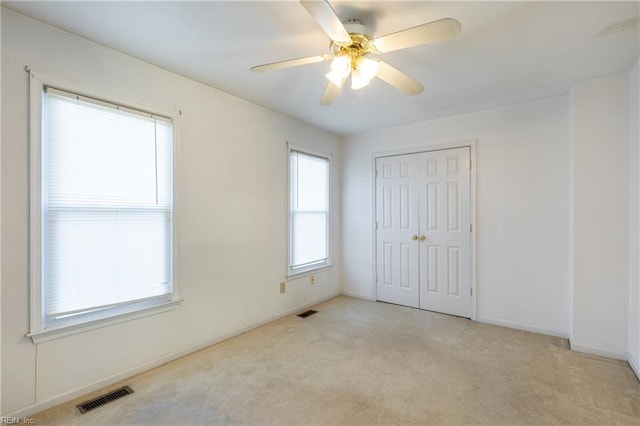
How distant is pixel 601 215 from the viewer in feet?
8.68

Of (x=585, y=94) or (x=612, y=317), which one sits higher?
(x=585, y=94)

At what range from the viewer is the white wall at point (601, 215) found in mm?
2582

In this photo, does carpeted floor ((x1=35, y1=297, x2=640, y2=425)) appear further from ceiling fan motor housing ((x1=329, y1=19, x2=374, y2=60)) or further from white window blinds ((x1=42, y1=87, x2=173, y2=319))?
ceiling fan motor housing ((x1=329, y1=19, x2=374, y2=60))

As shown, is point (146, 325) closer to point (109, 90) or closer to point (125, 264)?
point (125, 264)

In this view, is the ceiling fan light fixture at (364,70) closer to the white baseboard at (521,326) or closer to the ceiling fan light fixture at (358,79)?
the ceiling fan light fixture at (358,79)

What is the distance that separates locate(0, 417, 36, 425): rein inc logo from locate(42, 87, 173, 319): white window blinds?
589 mm

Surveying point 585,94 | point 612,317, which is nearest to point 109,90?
point 585,94

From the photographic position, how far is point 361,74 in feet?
6.26

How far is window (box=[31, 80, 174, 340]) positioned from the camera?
1943 millimetres

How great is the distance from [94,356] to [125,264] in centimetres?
66

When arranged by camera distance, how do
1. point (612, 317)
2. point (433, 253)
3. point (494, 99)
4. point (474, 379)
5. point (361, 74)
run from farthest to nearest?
point (433, 253), point (494, 99), point (612, 317), point (474, 379), point (361, 74)

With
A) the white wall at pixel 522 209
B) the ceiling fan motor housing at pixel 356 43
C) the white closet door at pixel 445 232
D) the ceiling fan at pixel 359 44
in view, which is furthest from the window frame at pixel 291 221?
the ceiling fan motor housing at pixel 356 43

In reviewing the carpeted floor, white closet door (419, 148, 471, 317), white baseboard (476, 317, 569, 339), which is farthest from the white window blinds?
white baseboard (476, 317, 569, 339)

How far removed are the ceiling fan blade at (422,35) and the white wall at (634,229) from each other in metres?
2.09
